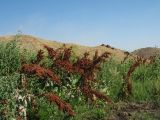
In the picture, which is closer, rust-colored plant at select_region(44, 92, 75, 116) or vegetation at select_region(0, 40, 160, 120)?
vegetation at select_region(0, 40, 160, 120)

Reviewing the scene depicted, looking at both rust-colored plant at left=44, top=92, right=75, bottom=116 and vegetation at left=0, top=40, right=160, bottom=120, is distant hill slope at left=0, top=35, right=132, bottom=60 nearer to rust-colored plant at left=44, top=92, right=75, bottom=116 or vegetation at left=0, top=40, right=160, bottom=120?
vegetation at left=0, top=40, right=160, bottom=120

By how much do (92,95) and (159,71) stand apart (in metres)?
3.72

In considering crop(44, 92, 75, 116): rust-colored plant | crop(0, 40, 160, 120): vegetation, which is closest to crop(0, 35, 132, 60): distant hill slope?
crop(0, 40, 160, 120): vegetation

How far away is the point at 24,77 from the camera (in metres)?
9.18

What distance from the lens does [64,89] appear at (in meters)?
10.4

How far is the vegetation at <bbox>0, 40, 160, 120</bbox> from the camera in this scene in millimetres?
8719

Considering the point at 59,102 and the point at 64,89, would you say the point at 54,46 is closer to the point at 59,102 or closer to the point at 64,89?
the point at 64,89

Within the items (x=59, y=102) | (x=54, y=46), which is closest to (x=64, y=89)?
(x=59, y=102)

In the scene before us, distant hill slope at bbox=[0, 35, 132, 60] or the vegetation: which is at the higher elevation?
distant hill slope at bbox=[0, 35, 132, 60]

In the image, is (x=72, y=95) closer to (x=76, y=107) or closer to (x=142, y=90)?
(x=76, y=107)

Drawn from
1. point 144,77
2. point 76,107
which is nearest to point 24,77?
point 76,107

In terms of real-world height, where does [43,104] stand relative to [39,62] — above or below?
below

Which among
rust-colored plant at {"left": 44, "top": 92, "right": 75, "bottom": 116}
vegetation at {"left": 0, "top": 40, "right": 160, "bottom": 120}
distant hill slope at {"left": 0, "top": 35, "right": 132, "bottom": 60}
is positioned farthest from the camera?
distant hill slope at {"left": 0, "top": 35, "right": 132, "bottom": 60}

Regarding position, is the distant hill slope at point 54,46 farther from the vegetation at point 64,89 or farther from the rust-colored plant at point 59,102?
the rust-colored plant at point 59,102
